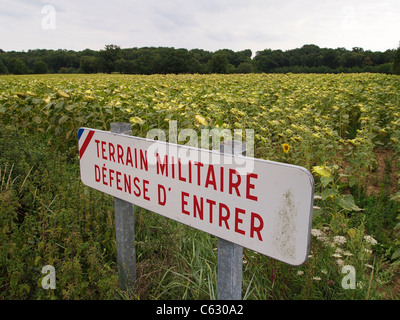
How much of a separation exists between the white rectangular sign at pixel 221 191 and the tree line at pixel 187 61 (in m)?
39.5

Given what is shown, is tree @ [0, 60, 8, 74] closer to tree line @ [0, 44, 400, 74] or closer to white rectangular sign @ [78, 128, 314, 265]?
tree line @ [0, 44, 400, 74]

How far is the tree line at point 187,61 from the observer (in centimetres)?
4200

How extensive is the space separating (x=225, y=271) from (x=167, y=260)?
1115 millimetres

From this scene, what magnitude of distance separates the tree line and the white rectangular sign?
39.5 m

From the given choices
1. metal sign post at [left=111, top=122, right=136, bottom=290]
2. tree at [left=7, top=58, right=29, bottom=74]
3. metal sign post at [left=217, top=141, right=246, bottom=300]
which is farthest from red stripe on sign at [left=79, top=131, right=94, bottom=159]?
tree at [left=7, top=58, right=29, bottom=74]

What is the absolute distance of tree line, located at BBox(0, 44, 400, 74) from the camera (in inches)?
1654

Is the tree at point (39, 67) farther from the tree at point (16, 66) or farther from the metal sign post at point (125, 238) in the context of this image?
the metal sign post at point (125, 238)

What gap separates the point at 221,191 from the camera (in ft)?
3.83

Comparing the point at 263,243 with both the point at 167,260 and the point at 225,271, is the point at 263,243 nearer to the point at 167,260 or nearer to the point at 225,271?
the point at 225,271

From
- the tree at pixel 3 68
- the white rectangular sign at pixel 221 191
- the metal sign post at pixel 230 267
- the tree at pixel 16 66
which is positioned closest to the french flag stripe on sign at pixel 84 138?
the white rectangular sign at pixel 221 191

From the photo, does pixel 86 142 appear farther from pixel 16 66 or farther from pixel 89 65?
pixel 16 66

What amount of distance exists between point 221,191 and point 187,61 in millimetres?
44635

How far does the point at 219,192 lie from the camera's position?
3.85 ft
